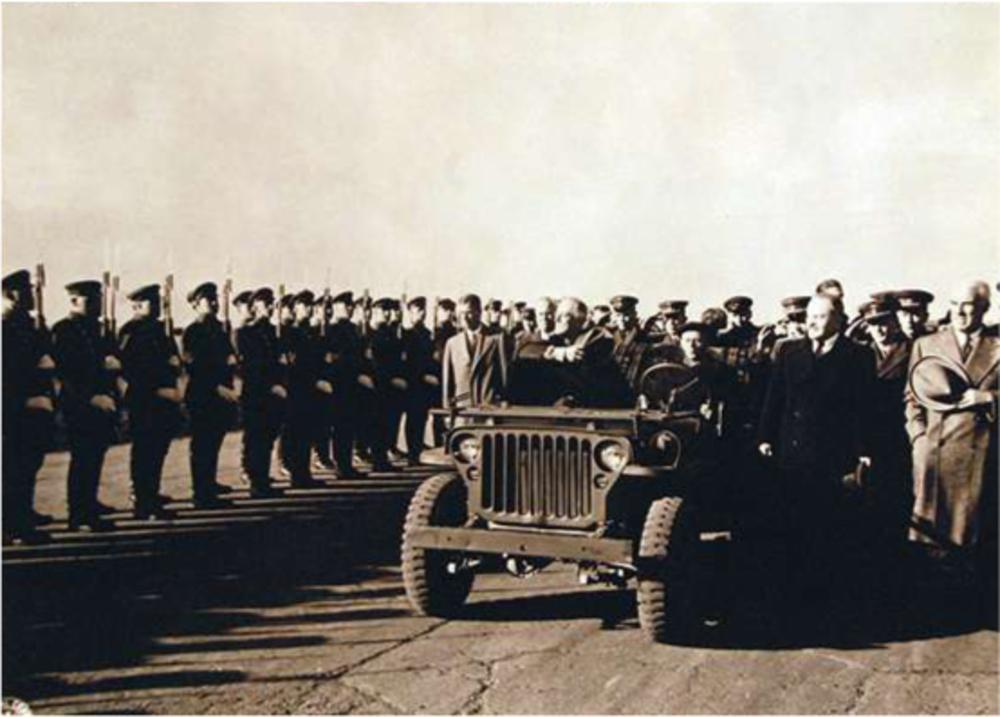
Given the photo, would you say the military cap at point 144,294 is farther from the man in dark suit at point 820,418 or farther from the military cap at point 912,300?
the military cap at point 912,300

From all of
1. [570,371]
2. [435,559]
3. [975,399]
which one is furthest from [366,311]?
[975,399]

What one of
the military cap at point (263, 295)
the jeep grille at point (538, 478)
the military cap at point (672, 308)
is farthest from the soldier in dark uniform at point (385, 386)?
the jeep grille at point (538, 478)

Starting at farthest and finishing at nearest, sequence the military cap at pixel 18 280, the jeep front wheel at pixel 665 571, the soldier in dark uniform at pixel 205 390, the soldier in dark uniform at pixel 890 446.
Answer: the soldier in dark uniform at pixel 205 390
the military cap at pixel 18 280
the soldier in dark uniform at pixel 890 446
the jeep front wheel at pixel 665 571

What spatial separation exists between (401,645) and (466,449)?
1.24 meters

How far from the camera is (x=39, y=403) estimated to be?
753 cm

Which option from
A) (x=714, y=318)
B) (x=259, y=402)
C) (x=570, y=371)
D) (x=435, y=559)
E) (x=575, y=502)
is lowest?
(x=435, y=559)

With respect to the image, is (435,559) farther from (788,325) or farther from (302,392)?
(788,325)

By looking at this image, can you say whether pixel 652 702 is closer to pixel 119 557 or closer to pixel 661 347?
pixel 661 347

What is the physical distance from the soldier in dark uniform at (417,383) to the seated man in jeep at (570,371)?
19.9 feet

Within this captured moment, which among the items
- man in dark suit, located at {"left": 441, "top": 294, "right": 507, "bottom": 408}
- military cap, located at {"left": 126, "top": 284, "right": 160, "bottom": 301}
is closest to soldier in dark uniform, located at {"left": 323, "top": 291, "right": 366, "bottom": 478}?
man in dark suit, located at {"left": 441, "top": 294, "right": 507, "bottom": 408}

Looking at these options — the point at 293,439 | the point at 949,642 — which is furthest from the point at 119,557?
the point at 949,642

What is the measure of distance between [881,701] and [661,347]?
296cm

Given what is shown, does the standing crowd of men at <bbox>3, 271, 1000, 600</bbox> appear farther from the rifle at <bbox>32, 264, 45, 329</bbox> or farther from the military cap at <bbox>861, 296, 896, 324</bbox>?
the rifle at <bbox>32, 264, 45, 329</bbox>

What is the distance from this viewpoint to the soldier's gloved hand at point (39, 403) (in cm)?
750
